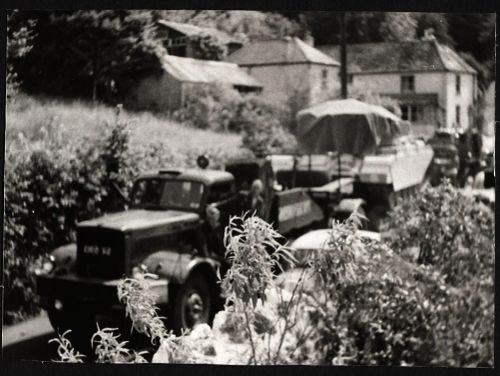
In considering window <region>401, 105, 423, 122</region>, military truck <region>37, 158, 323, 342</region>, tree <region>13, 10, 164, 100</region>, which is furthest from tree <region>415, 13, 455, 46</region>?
tree <region>13, 10, 164, 100</region>

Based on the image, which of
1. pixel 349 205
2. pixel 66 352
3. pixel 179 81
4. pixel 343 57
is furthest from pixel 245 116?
pixel 66 352

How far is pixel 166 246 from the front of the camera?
16.3 ft

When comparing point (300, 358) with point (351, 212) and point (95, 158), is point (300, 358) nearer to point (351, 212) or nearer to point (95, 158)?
point (351, 212)

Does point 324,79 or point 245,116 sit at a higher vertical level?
point 324,79

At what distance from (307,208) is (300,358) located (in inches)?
37.6

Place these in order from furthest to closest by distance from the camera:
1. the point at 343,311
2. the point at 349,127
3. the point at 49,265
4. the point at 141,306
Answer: the point at 349,127, the point at 49,265, the point at 343,311, the point at 141,306

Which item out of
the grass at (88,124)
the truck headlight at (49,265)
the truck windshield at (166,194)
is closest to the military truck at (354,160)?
the grass at (88,124)

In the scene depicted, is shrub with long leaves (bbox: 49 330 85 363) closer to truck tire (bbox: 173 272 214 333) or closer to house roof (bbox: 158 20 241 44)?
truck tire (bbox: 173 272 214 333)

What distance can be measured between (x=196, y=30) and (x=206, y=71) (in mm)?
272

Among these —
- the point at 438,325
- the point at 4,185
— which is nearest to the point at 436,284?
the point at 438,325

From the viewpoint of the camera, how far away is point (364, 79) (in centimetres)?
510

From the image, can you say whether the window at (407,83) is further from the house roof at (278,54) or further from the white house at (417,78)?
the house roof at (278,54)

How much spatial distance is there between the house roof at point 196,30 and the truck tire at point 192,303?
1.54m

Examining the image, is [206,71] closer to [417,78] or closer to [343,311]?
[417,78]
